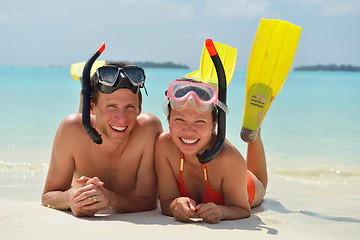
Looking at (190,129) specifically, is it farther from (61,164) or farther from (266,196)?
(266,196)

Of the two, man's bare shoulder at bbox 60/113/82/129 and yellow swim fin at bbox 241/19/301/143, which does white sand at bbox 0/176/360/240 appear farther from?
yellow swim fin at bbox 241/19/301/143

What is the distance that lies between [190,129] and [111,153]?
81 cm

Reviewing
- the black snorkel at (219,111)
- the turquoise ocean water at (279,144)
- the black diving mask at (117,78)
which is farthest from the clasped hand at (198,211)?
the turquoise ocean water at (279,144)

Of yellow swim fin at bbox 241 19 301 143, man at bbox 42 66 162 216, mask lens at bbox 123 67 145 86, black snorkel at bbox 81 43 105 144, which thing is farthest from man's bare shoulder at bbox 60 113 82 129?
yellow swim fin at bbox 241 19 301 143

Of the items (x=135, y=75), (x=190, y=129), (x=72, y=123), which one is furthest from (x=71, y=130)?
(x=190, y=129)

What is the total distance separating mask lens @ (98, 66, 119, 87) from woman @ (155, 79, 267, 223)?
0.43 meters

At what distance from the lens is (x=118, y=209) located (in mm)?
3449

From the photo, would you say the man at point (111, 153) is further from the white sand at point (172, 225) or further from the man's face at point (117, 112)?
the white sand at point (172, 225)

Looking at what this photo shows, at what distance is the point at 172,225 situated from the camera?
3023 mm

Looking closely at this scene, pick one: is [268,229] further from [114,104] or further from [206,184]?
[114,104]

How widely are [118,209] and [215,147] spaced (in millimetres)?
885

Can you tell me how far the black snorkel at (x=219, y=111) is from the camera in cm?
306

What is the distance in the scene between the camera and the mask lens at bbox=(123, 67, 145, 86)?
135 inches

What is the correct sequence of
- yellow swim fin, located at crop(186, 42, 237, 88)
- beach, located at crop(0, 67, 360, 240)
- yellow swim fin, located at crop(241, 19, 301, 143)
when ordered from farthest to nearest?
1. yellow swim fin, located at crop(241, 19, 301, 143)
2. yellow swim fin, located at crop(186, 42, 237, 88)
3. beach, located at crop(0, 67, 360, 240)
